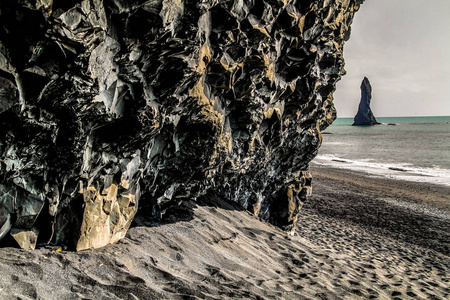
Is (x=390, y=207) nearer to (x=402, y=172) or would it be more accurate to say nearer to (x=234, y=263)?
(x=234, y=263)

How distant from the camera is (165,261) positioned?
16.7 ft

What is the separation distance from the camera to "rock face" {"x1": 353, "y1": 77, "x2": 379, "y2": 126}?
4660 inches

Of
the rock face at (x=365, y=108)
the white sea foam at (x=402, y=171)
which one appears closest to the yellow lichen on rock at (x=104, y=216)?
the white sea foam at (x=402, y=171)

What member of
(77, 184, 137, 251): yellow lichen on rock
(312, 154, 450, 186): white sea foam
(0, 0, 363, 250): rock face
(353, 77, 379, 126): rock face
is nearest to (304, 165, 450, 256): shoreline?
(312, 154, 450, 186): white sea foam

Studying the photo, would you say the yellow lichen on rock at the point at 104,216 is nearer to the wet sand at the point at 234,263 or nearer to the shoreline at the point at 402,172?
the wet sand at the point at 234,263

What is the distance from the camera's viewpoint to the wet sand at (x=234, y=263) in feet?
12.4

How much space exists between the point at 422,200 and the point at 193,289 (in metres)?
19.0

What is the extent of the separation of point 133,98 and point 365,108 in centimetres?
14047

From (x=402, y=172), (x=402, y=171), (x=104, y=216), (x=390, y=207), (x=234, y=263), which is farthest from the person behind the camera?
(x=402, y=171)

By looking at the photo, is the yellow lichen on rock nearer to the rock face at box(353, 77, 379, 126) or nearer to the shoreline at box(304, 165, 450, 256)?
the shoreline at box(304, 165, 450, 256)

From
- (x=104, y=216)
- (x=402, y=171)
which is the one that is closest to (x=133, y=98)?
(x=104, y=216)

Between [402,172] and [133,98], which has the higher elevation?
[133,98]

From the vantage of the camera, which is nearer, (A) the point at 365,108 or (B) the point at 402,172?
(B) the point at 402,172

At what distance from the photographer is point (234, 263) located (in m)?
5.80
